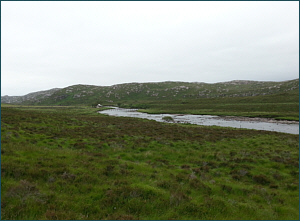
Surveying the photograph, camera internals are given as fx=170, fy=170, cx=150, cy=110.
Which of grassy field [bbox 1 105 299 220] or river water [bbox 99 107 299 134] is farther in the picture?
river water [bbox 99 107 299 134]

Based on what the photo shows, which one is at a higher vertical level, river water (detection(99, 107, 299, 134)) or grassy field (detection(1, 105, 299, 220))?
grassy field (detection(1, 105, 299, 220))

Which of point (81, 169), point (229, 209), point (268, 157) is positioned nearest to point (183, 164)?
point (229, 209)

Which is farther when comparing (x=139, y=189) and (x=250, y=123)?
(x=250, y=123)

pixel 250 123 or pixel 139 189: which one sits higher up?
pixel 139 189

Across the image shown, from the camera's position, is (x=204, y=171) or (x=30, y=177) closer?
(x=30, y=177)

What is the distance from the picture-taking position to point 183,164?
53.3 feet

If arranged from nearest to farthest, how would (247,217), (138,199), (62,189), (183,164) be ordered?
(247,217) → (138,199) → (62,189) → (183,164)

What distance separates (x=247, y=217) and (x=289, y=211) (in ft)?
9.25

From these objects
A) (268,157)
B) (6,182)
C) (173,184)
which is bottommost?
(268,157)

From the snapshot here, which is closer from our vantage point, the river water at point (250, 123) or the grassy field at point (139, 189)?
the grassy field at point (139, 189)

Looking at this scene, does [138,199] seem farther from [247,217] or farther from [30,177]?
[30,177]

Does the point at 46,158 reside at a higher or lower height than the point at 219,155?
higher

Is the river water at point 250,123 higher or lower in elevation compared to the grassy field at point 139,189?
lower

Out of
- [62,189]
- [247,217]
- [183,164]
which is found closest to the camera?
[247,217]
